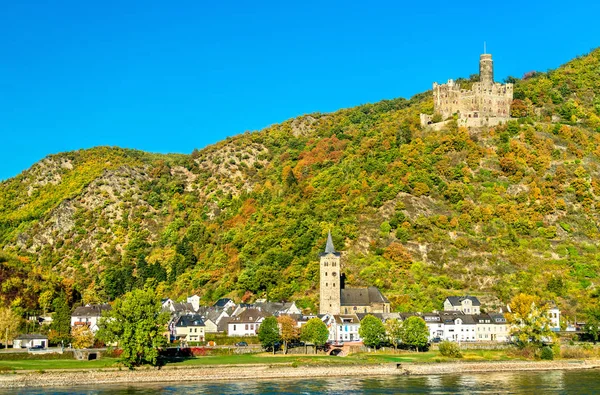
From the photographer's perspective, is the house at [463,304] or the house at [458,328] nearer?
the house at [458,328]

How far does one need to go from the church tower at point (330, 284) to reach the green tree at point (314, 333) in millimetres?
17104

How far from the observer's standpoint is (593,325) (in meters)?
106

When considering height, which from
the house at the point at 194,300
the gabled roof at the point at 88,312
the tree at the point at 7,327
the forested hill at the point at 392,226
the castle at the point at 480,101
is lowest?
the tree at the point at 7,327

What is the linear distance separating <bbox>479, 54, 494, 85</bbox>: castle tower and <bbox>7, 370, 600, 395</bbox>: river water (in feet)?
277

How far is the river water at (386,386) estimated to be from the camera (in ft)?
243

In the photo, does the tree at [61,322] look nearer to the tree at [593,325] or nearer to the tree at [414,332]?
the tree at [414,332]

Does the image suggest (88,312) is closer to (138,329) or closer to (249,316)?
(249,316)

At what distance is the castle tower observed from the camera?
531 feet

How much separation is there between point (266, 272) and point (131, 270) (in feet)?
128

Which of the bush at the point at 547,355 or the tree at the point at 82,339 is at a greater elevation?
the tree at the point at 82,339

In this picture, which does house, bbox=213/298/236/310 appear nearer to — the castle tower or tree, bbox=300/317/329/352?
tree, bbox=300/317/329/352

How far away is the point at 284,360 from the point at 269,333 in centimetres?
583

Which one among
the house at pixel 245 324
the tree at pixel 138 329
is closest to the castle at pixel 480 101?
the house at pixel 245 324

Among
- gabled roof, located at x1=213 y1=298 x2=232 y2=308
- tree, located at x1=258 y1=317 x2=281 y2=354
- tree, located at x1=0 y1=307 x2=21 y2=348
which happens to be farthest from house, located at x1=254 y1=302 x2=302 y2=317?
tree, located at x1=0 y1=307 x2=21 y2=348
